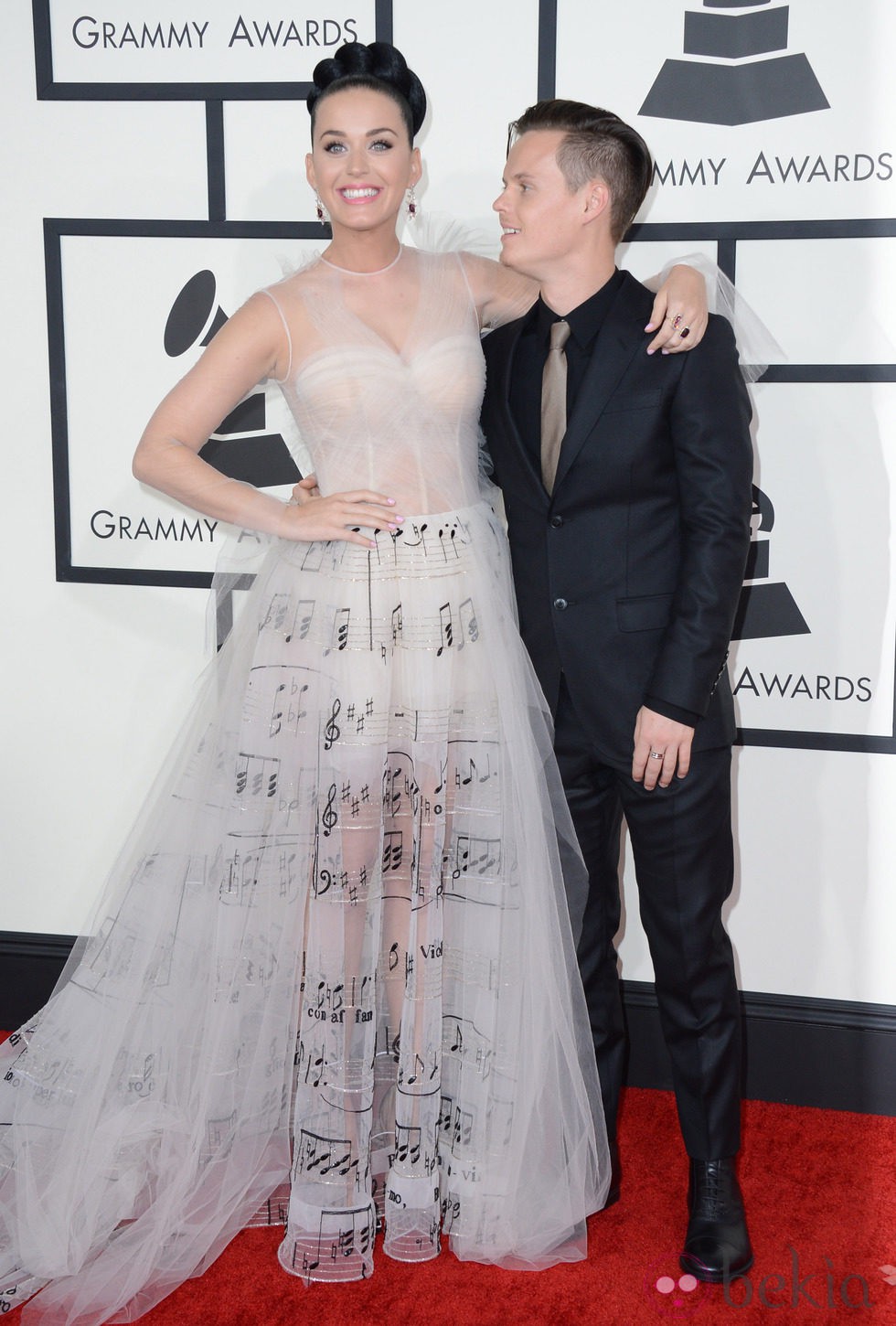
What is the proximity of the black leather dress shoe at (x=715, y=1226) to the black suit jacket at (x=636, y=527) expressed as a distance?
747 millimetres

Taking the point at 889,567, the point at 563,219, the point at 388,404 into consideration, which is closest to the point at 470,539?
the point at 388,404

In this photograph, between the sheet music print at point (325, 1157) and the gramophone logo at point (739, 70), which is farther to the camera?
the gramophone logo at point (739, 70)

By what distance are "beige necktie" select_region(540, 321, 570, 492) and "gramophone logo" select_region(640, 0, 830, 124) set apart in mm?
719

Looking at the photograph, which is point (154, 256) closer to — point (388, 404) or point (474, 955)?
point (388, 404)

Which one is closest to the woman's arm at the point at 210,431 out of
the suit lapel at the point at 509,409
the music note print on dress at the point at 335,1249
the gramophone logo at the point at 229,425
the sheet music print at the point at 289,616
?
the sheet music print at the point at 289,616

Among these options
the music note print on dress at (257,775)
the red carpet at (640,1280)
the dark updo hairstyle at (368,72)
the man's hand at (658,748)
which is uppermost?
the dark updo hairstyle at (368,72)

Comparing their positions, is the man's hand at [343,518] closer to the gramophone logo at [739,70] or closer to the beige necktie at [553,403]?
the beige necktie at [553,403]

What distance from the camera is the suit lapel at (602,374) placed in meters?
1.93

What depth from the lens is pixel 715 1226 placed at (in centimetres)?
208

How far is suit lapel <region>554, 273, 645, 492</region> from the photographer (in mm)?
1935

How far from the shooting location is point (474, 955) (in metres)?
2.09

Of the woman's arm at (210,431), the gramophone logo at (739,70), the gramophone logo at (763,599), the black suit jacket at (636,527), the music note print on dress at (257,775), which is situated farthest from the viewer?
the gramophone logo at (763,599)

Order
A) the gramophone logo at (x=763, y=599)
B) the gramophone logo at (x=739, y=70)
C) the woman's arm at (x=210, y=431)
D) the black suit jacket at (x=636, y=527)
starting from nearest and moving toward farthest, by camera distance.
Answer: the black suit jacket at (x=636, y=527)
the woman's arm at (x=210, y=431)
the gramophone logo at (x=739, y=70)
the gramophone logo at (x=763, y=599)

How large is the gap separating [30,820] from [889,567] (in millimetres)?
2032
